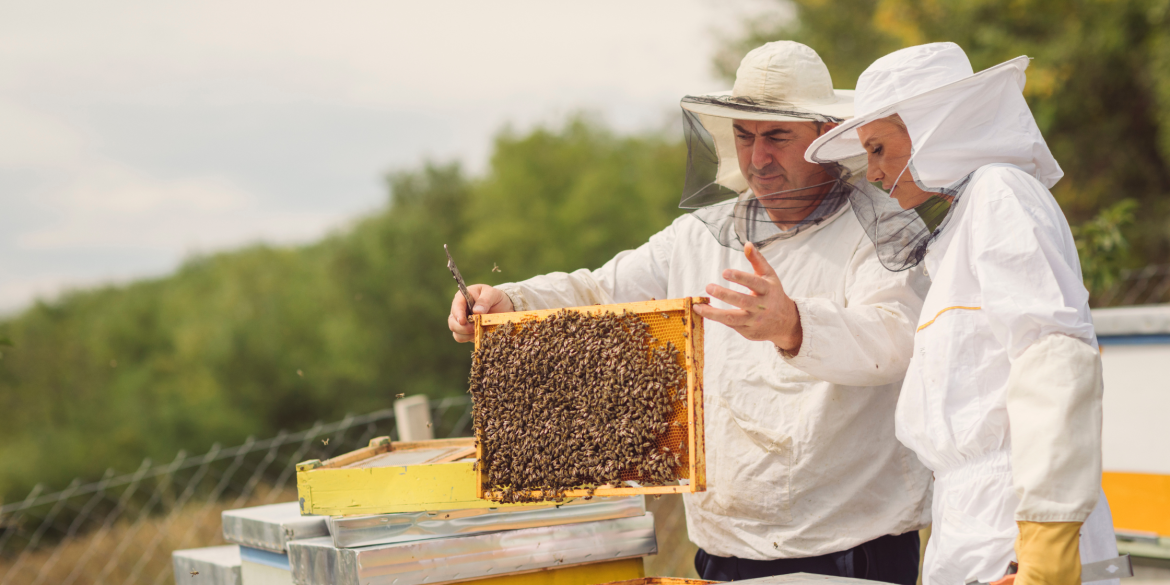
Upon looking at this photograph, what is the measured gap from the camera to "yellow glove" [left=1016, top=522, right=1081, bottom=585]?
1.70 meters

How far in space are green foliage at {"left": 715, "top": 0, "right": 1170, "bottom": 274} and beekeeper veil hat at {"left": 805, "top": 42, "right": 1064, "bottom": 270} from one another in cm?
1245

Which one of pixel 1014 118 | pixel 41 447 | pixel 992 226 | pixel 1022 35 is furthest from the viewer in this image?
pixel 41 447

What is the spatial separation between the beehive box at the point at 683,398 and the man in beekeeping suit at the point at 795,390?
0.30 m

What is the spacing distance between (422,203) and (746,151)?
Answer: 24.8 m

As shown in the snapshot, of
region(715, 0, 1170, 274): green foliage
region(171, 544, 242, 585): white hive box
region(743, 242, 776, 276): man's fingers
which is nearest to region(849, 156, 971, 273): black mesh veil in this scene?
region(743, 242, 776, 276): man's fingers

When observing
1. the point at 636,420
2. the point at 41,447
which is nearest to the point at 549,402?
the point at 636,420

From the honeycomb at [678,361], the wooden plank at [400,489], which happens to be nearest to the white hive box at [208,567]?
the wooden plank at [400,489]

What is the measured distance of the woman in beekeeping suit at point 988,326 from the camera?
171 cm

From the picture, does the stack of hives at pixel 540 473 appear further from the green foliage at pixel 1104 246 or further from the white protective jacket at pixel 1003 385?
the green foliage at pixel 1104 246

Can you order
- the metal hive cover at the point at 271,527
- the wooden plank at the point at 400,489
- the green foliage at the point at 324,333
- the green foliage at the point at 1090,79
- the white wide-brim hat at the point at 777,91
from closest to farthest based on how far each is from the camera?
the wooden plank at the point at 400,489
the metal hive cover at the point at 271,527
the white wide-brim hat at the point at 777,91
the green foliage at the point at 1090,79
the green foliage at the point at 324,333

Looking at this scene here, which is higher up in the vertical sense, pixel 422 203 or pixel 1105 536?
pixel 422 203

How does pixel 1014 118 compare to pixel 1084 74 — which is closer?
pixel 1014 118

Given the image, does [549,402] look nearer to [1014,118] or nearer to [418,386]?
[1014,118]

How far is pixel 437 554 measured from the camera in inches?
96.9
